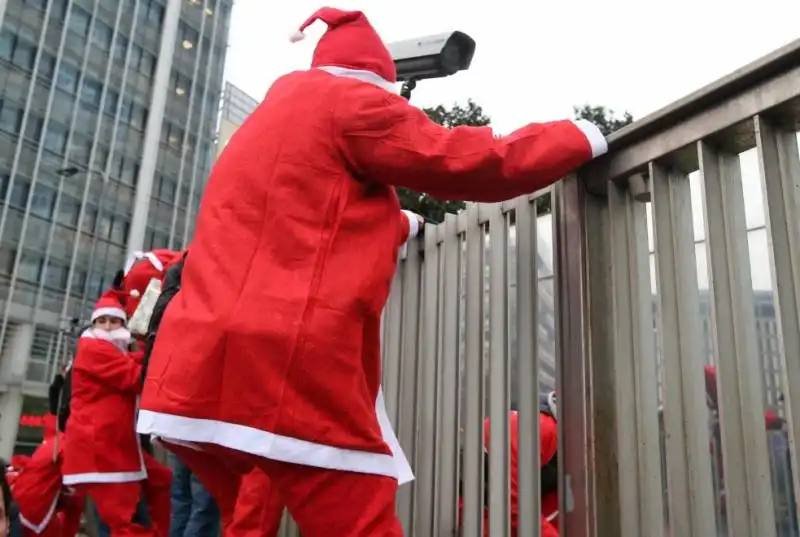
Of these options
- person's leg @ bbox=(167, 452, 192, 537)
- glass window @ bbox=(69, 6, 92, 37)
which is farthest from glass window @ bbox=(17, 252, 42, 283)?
person's leg @ bbox=(167, 452, 192, 537)

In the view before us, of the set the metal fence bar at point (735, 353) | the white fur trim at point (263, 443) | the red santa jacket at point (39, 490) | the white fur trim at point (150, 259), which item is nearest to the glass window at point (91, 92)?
the white fur trim at point (150, 259)

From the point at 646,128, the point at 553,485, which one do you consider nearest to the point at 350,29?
the point at 646,128

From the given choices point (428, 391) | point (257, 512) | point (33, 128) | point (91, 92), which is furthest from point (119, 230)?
point (257, 512)

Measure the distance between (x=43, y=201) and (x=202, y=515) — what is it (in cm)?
2187

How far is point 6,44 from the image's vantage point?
22.3 meters

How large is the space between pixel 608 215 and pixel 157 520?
12.0 feet

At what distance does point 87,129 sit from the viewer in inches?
967

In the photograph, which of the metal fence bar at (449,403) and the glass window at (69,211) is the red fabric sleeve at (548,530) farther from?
the glass window at (69,211)

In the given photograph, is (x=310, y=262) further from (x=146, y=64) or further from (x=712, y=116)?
(x=146, y=64)

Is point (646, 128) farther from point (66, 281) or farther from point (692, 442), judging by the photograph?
point (66, 281)

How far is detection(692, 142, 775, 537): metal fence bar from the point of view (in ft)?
4.87

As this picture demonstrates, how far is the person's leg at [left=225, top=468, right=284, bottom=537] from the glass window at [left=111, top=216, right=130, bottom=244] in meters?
24.8

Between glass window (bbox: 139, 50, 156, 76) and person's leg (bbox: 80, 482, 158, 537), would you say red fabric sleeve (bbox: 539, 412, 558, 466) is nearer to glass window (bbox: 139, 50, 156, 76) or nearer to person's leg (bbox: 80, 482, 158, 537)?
person's leg (bbox: 80, 482, 158, 537)

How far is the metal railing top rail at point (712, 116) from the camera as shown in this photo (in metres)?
1.52
